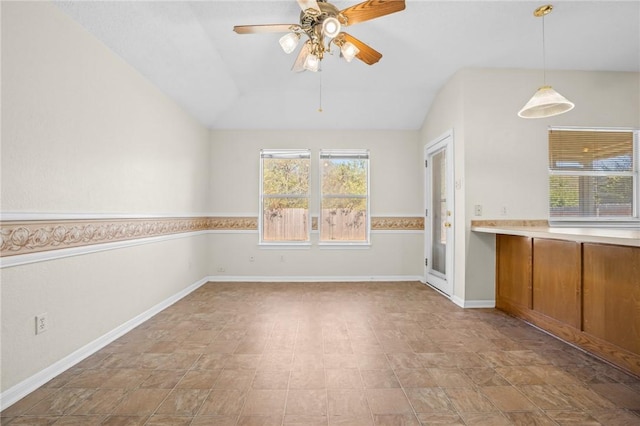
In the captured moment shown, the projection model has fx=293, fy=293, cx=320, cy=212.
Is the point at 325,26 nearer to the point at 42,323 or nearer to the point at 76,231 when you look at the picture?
the point at 76,231

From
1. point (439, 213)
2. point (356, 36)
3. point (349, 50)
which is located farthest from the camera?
point (439, 213)

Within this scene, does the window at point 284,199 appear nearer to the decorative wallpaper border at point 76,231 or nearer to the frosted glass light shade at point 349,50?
the decorative wallpaper border at point 76,231

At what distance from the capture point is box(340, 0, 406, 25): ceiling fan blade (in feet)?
6.50

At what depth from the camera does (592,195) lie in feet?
12.3

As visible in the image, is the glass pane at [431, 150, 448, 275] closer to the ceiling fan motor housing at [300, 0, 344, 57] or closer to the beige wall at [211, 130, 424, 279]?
the beige wall at [211, 130, 424, 279]

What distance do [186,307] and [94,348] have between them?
1205mm

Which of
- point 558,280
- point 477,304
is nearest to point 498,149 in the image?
point 558,280

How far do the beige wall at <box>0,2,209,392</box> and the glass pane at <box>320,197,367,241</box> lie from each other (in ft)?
8.38

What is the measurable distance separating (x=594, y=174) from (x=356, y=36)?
3.48m

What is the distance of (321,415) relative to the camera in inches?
65.5

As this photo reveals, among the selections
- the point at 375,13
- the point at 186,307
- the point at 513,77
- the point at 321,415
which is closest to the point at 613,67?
the point at 513,77

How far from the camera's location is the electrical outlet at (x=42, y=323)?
6.37ft

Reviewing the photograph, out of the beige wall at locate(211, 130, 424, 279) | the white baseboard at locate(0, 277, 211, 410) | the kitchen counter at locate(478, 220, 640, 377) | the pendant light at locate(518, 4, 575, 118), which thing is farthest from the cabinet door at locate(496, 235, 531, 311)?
the white baseboard at locate(0, 277, 211, 410)

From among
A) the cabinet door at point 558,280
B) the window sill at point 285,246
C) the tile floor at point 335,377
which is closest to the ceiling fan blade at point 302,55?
the tile floor at point 335,377
